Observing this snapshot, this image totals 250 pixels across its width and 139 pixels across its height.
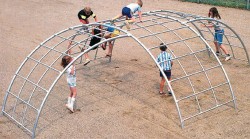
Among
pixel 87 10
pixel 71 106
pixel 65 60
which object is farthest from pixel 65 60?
pixel 87 10

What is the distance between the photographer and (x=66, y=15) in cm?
1872

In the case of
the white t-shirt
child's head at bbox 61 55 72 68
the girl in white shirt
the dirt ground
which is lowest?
the dirt ground

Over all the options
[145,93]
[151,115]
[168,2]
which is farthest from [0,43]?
[168,2]

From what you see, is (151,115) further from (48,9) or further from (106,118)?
(48,9)

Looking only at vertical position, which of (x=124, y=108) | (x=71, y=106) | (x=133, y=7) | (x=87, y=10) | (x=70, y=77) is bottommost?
(x=124, y=108)

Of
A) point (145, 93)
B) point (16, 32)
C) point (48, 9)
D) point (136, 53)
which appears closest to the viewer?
point (145, 93)

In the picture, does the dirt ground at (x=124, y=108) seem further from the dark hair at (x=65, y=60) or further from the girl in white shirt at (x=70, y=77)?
the dark hair at (x=65, y=60)

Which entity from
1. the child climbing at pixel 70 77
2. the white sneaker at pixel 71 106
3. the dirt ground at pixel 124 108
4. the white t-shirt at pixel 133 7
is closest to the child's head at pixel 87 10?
the white t-shirt at pixel 133 7

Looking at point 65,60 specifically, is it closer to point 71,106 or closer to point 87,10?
point 71,106

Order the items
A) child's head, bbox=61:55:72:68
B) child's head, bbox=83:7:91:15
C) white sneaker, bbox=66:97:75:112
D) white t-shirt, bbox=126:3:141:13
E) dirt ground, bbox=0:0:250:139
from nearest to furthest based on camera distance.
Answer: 1. dirt ground, bbox=0:0:250:139
2. child's head, bbox=61:55:72:68
3. white sneaker, bbox=66:97:75:112
4. white t-shirt, bbox=126:3:141:13
5. child's head, bbox=83:7:91:15

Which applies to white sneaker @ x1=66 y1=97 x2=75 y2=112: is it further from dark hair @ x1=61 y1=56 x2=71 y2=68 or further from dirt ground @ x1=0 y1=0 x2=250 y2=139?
dark hair @ x1=61 y1=56 x2=71 y2=68

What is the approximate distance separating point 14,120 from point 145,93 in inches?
128

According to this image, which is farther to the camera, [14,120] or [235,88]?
[235,88]

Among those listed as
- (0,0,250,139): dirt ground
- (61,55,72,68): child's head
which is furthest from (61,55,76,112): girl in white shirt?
(0,0,250,139): dirt ground
